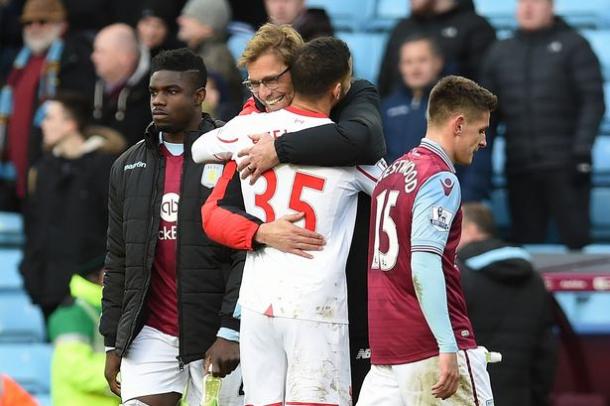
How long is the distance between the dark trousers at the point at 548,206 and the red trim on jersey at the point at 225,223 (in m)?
5.09

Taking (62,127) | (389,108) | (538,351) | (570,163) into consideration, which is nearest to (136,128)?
(62,127)

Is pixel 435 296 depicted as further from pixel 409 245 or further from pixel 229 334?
pixel 229 334

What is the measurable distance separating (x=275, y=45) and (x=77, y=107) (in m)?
5.14

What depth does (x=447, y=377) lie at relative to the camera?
582cm

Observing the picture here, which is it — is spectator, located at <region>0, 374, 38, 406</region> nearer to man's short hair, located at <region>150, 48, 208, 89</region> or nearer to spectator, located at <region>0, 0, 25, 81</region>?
man's short hair, located at <region>150, 48, 208, 89</region>

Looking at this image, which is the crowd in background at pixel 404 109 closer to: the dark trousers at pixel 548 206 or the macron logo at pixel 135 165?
the dark trousers at pixel 548 206

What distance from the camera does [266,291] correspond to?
6012 millimetres

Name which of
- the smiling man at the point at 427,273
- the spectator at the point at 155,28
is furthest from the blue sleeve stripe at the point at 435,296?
the spectator at the point at 155,28

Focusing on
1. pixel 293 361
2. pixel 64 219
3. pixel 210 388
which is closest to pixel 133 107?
pixel 64 219

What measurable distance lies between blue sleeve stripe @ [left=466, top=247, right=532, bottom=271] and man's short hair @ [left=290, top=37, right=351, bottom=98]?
118 inches

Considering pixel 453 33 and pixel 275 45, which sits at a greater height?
pixel 275 45

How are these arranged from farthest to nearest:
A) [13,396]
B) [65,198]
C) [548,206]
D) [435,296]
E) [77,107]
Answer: [548,206]
[77,107]
[65,198]
[13,396]
[435,296]

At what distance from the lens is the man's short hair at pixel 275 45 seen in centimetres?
610

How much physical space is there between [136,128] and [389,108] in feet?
5.72
